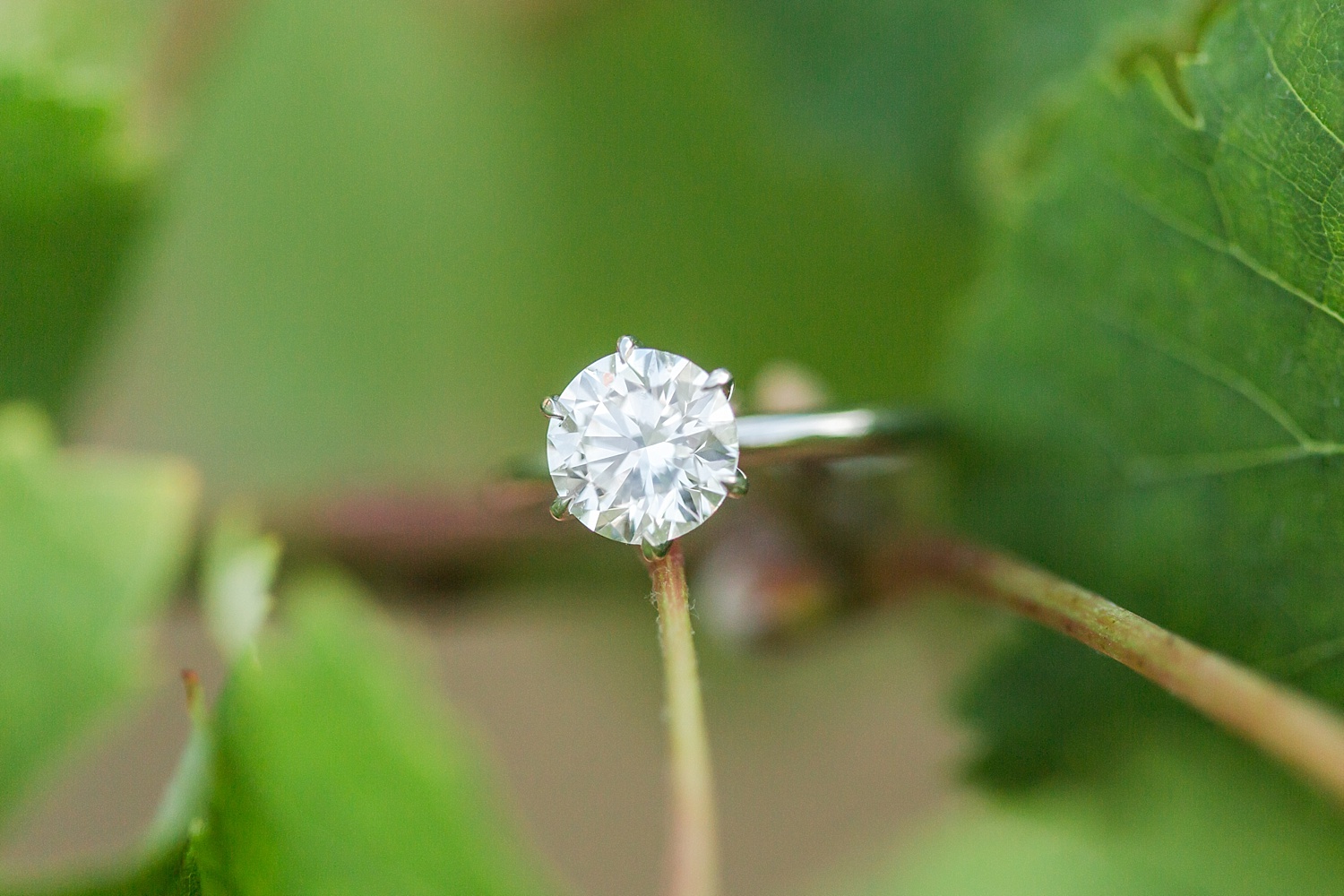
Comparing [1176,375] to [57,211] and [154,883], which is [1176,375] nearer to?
[154,883]

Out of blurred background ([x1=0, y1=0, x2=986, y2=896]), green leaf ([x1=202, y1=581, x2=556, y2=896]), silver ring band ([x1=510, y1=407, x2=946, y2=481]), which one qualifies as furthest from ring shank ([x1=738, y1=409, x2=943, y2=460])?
blurred background ([x1=0, y1=0, x2=986, y2=896])

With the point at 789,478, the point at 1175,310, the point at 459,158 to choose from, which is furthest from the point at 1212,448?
the point at 459,158

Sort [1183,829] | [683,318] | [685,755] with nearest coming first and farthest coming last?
1. [685,755]
2. [1183,829]
3. [683,318]

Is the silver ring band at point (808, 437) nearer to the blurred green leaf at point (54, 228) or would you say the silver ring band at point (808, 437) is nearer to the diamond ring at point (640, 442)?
the diamond ring at point (640, 442)

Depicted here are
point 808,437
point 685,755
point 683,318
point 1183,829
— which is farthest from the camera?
point 683,318

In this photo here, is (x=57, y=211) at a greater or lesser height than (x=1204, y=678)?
greater


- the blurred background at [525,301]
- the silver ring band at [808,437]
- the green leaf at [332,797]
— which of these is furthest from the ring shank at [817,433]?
the blurred background at [525,301]

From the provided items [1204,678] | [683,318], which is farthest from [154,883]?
[683,318]

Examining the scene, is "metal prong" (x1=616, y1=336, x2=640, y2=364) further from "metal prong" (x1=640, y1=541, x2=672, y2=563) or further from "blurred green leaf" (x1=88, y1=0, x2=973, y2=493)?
"blurred green leaf" (x1=88, y1=0, x2=973, y2=493)
